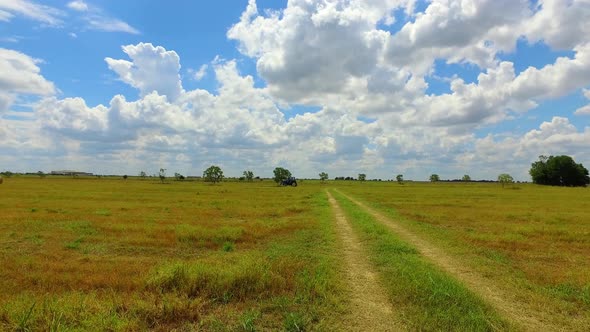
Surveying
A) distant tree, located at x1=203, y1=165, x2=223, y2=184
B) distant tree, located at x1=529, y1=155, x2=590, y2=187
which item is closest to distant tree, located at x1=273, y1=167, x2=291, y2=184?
distant tree, located at x1=203, y1=165, x2=223, y2=184

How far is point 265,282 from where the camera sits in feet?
29.3

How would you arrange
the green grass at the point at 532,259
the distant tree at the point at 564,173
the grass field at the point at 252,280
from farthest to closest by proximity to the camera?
the distant tree at the point at 564,173, the green grass at the point at 532,259, the grass field at the point at 252,280

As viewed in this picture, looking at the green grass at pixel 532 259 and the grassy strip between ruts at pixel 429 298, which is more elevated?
the grassy strip between ruts at pixel 429 298

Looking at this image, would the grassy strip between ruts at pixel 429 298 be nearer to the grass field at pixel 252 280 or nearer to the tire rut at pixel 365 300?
the grass field at pixel 252 280

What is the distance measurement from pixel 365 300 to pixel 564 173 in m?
157

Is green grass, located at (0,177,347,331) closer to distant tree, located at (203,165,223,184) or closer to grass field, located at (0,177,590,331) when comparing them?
grass field, located at (0,177,590,331)

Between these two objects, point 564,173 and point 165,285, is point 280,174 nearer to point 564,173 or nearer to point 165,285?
point 564,173

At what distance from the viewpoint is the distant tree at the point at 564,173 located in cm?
13112

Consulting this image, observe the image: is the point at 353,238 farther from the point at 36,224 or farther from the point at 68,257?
the point at 36,224

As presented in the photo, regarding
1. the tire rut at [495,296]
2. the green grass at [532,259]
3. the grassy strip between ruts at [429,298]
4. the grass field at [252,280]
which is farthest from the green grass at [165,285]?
the green grass at [532,259]

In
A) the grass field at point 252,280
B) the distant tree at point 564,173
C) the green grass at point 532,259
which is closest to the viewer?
the grass field at point 252,280

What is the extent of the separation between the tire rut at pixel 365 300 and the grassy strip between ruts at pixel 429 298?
249 millimetres

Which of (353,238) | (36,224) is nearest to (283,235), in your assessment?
(353,238)

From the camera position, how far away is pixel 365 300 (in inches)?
323
